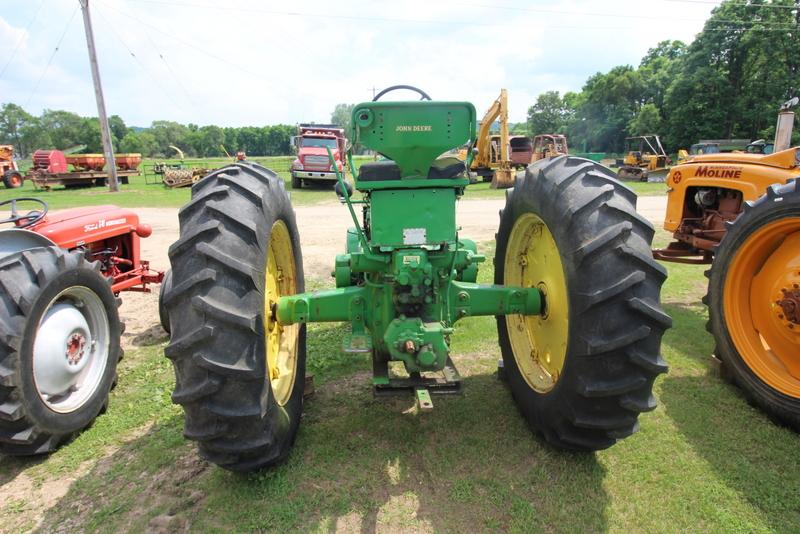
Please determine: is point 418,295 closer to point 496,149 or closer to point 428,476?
point 428,476

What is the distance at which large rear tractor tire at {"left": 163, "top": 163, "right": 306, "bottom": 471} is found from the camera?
216cm

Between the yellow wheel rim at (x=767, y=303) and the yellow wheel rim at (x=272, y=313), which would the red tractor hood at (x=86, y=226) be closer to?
the yellow wheel rim at (x=272, y=313)

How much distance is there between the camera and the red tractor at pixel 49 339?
2.76 meters

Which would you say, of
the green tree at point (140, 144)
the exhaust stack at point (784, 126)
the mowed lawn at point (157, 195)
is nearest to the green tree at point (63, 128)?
the green tree at point (140, 144)

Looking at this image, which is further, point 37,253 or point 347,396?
point 347,396

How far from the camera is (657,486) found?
104 inches

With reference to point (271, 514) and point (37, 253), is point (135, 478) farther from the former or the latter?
point (37, 253)

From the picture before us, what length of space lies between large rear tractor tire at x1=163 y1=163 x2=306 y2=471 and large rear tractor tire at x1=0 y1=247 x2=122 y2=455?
1238mm

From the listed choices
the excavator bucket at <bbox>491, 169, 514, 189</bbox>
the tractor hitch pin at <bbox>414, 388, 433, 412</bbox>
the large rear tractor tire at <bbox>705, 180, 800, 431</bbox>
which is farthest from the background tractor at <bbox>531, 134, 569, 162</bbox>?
the tractor hitch pin at <bbox>414, 388, 433, 412</bbox>

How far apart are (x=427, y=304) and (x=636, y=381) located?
3.90 feet

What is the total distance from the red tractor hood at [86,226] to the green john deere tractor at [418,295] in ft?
7.49

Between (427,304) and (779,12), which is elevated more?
(779,12)

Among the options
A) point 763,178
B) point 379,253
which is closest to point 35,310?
point 379,253

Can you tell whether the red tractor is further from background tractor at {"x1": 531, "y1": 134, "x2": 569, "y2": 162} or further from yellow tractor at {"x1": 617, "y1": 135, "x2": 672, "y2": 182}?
yellow tractor at {"x1": 617, "y1": 135, "x2": 672, "y2": 182}
